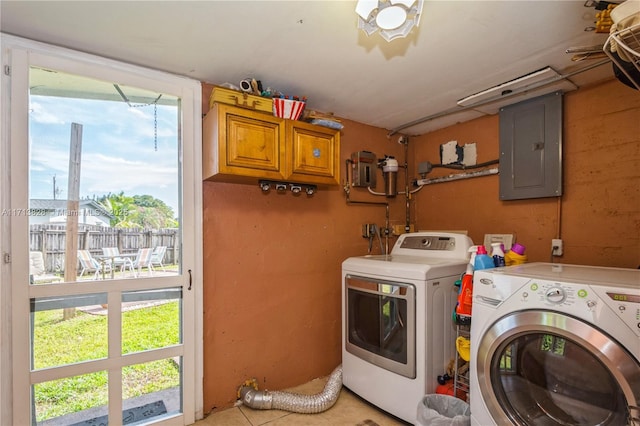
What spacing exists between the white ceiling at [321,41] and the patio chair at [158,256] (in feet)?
3.61

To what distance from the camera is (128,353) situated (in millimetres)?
1848

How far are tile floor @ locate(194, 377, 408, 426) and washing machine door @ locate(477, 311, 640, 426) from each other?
2.72 feet

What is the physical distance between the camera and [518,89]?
84.3 inches

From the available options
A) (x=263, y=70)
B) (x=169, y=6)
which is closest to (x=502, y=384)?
(x=263, y=70)

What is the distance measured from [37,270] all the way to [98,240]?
0.97 feet

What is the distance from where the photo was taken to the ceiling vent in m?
1.95

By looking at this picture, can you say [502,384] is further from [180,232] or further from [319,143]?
[180,232]

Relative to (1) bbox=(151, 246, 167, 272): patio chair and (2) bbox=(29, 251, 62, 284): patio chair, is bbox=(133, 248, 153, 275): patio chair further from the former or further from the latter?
(2) bbox=(29, 251, 62, 284): patio chair

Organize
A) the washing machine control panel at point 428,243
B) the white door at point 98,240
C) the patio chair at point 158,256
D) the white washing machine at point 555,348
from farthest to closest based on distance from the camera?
1. the washing machine control panel at point 428,243
2. the patio chair at point 158,256
3. the white door at point 98,240
4. the white washing machine at point 555,348

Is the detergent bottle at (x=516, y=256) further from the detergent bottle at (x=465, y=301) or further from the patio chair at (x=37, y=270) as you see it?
Result: the patio chair at (x=37, y=270)

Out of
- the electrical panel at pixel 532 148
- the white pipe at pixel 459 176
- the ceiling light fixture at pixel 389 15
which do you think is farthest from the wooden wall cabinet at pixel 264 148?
the electrical panel at pixel 532 148

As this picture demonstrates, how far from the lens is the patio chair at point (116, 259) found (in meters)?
1.82

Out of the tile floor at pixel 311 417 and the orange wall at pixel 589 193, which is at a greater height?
the orange wall at pixel 589 193

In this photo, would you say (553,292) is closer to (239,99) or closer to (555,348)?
(555,348)
